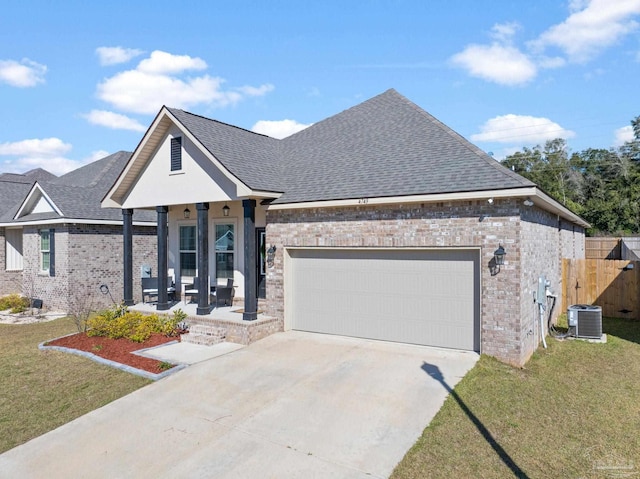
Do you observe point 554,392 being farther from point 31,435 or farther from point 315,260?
point 31,435

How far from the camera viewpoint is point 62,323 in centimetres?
1395

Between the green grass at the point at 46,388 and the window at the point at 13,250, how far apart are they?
11.2m

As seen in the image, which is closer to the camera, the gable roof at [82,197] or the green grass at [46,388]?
the green grass at [46,388]

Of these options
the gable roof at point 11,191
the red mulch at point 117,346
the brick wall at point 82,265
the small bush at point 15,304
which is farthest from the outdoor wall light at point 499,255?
the gable roof at point 11,191

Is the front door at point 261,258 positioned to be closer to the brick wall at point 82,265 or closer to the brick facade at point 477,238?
the brick facade at point 477,238

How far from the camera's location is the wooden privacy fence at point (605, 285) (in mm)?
12953

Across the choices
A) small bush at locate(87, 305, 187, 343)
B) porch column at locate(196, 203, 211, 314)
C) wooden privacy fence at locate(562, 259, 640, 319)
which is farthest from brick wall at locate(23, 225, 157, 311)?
wooden privacy fence at locate(562, 259, 640, 319)

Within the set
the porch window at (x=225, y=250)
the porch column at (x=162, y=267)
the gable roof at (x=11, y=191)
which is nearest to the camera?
the porch column at (x=162, y=267)

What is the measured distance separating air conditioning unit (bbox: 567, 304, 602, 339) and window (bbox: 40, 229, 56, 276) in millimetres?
17780

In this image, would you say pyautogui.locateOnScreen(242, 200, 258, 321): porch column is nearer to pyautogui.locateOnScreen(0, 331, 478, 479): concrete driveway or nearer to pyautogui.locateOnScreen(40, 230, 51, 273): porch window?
pyautogui.locateOnScreen(0, 331, 478, 479): concrete driveway

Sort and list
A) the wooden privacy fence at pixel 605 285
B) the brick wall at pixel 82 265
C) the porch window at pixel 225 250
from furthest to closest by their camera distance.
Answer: the brick wall at pixel 82 265, the porch window at pixel 225 250, the wooden privacy fence at pixel 605 285

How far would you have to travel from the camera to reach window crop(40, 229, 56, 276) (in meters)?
15.9

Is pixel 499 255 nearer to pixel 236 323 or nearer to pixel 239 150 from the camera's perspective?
pixel 236 323

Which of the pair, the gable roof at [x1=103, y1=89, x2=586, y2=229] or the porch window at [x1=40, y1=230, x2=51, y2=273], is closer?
the gable roof at [x1=103, y1=89, x2=586, y2=229]
